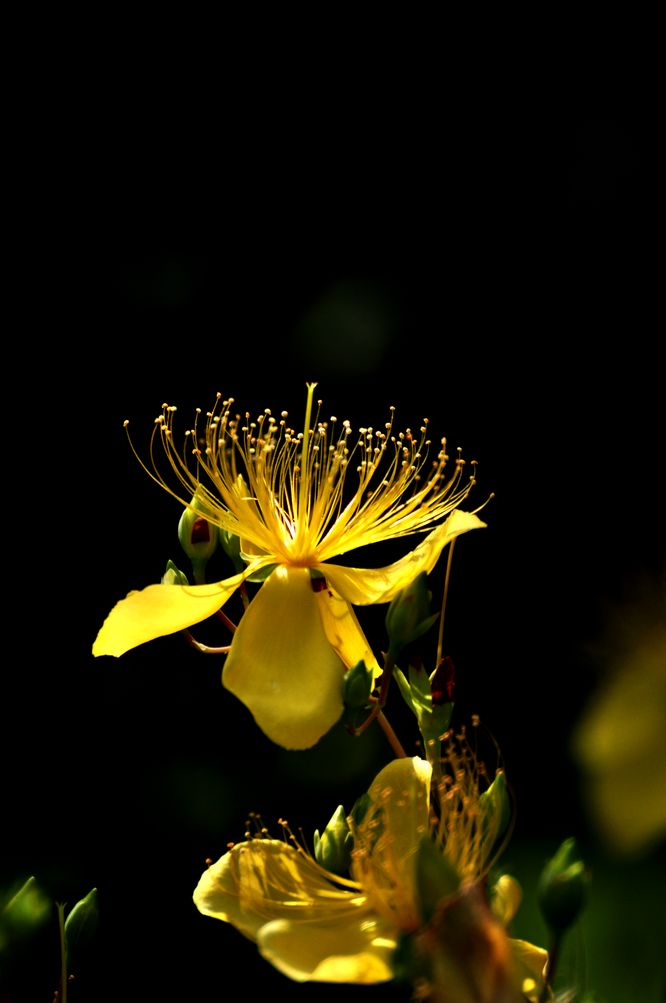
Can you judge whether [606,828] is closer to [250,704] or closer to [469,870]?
[469,870]

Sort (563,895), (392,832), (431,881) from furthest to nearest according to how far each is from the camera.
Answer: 1. (392,832)
2. (563,895)
3. (431,881)

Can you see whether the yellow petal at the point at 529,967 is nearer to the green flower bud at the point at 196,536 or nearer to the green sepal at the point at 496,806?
the green sepal at the point at 496,806

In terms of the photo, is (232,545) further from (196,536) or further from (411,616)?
(411,616)

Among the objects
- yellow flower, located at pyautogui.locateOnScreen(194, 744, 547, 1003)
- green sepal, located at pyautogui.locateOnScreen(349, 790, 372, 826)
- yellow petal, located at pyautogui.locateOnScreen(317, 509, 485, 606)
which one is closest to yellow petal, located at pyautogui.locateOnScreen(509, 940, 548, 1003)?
yellow flower, located at pyautogui.locateOnScreen(194, 744, 547, 1003)

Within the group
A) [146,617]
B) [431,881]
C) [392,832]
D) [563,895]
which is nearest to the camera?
[431,881]

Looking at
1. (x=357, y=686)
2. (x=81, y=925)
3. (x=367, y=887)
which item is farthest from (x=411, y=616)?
(x=81, y=925)

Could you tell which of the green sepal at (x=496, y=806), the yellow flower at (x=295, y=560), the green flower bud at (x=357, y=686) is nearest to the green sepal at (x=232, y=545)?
the yellow flower at (x=295, y=560)
